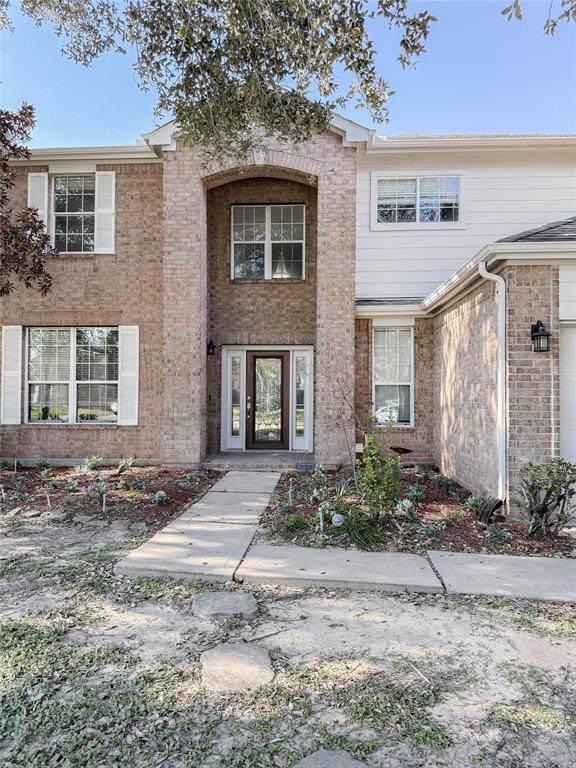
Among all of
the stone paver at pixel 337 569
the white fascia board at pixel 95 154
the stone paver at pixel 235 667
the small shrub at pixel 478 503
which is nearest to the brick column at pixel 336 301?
the small shrub at pixel 478 503

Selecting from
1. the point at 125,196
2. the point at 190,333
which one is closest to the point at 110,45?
the point at 125,196

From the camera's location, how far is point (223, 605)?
3449mm

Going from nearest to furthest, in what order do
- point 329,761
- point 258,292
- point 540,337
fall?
point 329,761, point 540,337, point 258,292

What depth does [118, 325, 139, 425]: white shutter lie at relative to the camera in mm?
9430

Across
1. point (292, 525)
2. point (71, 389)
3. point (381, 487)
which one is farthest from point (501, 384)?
point (71, 389)

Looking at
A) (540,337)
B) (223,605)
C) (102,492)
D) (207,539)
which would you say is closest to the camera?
(223,605)

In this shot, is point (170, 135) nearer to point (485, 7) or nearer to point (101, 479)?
point (485, 7)

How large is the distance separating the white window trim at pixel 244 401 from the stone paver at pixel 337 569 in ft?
17.9

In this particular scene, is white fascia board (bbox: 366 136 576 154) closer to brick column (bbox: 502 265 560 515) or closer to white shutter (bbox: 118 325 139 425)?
brick column (bbox: 502 265 560 515)

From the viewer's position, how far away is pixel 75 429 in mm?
9523

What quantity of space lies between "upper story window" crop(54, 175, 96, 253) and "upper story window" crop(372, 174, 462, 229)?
19.2 ft

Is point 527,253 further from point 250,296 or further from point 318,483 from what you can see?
point 250,296

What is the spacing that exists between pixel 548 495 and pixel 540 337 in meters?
1.80

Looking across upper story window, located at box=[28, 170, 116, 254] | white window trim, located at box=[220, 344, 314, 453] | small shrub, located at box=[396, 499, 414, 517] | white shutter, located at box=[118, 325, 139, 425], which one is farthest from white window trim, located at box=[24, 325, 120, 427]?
small shrub, located at box=[396, 499, 414, 517]
